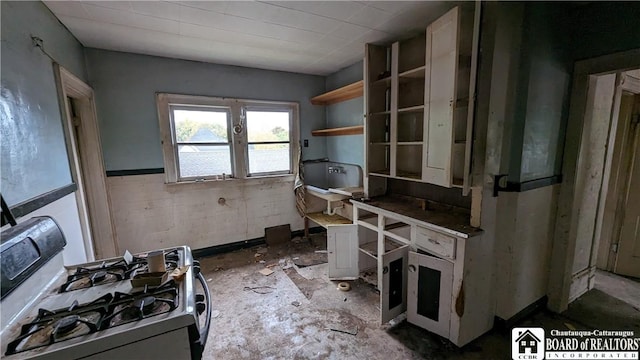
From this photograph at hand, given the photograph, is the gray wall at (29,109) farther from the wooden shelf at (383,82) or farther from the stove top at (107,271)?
the wooden shelf at (383,82)

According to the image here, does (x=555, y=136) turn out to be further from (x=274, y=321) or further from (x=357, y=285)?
(x=274, y=321)

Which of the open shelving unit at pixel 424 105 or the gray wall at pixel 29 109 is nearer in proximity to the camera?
the gray wall at pixel 29 109

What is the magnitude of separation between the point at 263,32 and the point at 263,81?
1.20m

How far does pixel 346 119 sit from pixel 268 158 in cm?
121

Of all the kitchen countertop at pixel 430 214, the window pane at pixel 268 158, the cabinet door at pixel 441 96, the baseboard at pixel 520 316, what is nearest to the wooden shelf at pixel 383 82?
the cabinet door at pixel 441 96

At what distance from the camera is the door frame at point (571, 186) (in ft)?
6.20

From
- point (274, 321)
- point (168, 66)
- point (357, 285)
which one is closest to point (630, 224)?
point (357, 285)

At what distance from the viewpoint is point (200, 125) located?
3195 millimetres

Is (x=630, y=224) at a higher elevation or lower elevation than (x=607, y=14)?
lower

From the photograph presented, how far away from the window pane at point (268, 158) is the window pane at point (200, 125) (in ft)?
1.35

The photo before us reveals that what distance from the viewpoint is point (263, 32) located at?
7.43 ft

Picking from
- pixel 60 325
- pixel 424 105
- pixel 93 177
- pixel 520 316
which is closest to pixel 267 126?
pixel 93 177

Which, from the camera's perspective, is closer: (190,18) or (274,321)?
(190,18)

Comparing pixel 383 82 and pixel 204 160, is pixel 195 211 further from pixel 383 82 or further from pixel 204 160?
pixel 383 82
